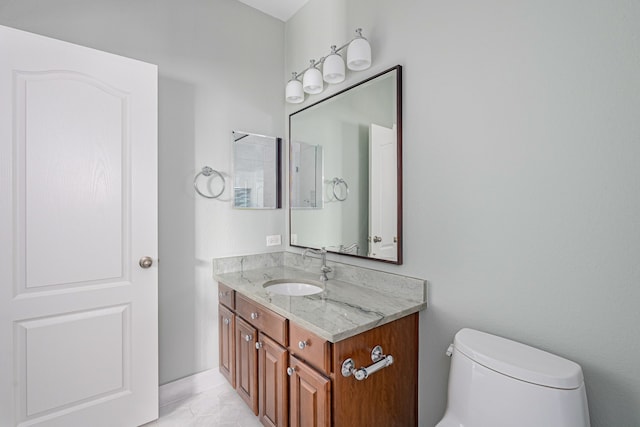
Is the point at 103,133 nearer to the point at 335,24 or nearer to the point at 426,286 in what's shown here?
the point at 335,24

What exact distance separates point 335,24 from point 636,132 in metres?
1.68

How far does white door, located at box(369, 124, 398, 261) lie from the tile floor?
1246 millimetres

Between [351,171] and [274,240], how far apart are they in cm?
92

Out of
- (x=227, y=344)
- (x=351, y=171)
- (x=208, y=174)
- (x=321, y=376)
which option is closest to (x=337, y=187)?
(x=351, y=171)

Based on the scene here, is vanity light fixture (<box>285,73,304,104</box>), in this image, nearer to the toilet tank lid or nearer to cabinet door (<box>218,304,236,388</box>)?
cabinet door (<box>218,304,236,388</box>)

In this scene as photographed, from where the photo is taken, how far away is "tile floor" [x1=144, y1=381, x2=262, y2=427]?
66.9 inches

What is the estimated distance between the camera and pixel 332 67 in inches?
69.1

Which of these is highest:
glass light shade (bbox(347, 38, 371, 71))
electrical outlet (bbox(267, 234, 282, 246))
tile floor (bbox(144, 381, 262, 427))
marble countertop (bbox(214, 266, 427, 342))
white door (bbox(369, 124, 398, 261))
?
glass light shade (bbox(347, 38, 371, 71))

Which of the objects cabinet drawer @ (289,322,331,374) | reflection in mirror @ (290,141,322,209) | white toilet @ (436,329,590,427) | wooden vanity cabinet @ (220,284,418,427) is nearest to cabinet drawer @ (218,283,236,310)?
wooden vanity cabinet @ (220,284,418,427)

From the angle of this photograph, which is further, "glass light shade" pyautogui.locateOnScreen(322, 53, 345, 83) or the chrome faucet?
the chrome faucet

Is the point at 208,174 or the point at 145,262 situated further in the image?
the point at 208,174

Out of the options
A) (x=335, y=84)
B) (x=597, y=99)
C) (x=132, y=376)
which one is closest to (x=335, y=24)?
(x=335, y=84)

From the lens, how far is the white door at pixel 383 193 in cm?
158

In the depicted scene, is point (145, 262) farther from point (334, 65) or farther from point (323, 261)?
point (334, 65)
